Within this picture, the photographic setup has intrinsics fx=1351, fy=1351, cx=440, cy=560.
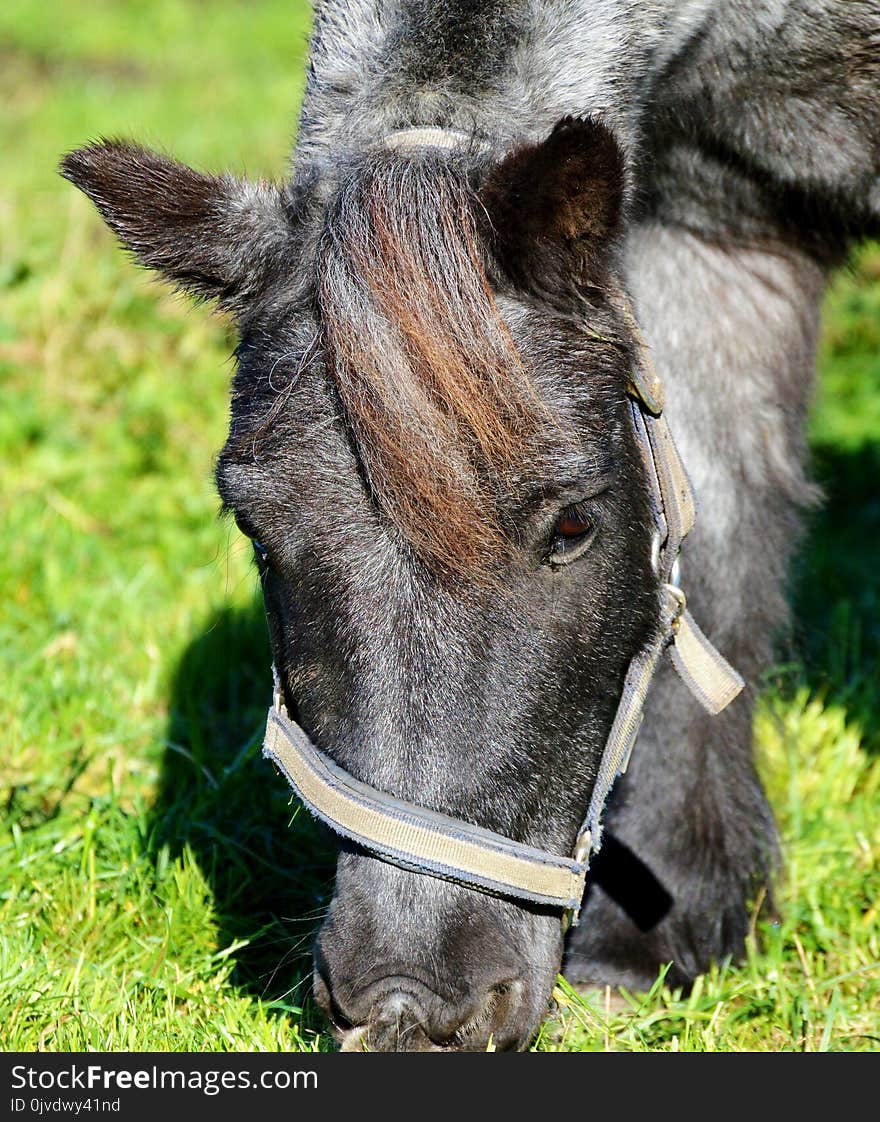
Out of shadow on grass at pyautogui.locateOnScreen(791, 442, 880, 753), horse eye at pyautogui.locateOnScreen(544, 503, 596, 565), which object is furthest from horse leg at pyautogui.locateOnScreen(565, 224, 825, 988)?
horse eye at pyautogui.locateOnScreen(544, 503, 596, 565)

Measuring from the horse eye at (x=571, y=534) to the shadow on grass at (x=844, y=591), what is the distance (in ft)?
4.77

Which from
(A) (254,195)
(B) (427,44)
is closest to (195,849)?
(A) (254,195)

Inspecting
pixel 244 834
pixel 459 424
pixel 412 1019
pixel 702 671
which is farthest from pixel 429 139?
pixel 244 834

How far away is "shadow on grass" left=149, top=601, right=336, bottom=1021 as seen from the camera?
3086 millimetres

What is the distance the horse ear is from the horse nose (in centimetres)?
123

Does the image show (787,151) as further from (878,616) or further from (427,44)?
(878,616)

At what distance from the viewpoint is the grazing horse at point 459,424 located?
7.43ft

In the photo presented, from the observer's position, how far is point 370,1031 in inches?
88.0

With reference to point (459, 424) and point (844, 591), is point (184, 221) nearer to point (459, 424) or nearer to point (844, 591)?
point (459, 424)

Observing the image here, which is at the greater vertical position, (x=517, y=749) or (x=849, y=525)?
(x=517, y=749)

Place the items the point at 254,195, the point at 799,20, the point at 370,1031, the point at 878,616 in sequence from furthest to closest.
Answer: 1. the point at 878,616
2. the point at 799,20
3. the point at 254,195
4. the point at 370,1031

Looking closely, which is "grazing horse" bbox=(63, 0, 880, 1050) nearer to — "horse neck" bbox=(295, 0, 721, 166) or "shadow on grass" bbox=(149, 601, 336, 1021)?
"horse neck" bbox=(295, 0, 721, 166)

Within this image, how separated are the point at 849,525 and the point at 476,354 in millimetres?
3639

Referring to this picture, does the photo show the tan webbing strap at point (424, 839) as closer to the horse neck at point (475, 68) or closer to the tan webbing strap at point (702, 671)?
the tan webbing strap at point (702, 671)
